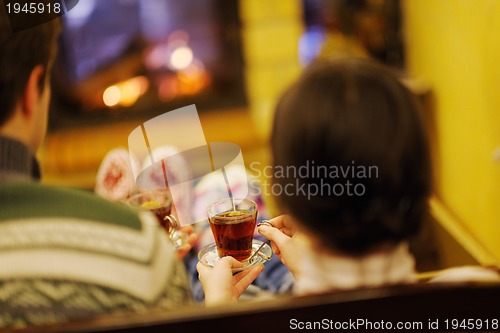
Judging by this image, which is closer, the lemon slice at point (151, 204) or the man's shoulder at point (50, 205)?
the man's shoulder at point (50, 205)

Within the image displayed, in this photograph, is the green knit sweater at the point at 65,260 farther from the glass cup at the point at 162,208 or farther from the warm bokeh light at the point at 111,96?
the warm bokeh light at the point at 111,96

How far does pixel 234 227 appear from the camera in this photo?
933mm

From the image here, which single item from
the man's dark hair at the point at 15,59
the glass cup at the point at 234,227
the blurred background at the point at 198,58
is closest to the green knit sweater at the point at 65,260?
the man's dark hair at the point at 15,59

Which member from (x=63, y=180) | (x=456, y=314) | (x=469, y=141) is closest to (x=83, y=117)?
(x=63, y=180)

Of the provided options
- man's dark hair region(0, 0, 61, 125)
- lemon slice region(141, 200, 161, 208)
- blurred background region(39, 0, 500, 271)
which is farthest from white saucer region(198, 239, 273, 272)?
blurred background region(39, 0, 500, 271)

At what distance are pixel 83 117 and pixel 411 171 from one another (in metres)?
2.53

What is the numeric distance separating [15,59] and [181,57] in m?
2.19

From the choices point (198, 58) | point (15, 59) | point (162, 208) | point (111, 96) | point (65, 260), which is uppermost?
point (15, 59)

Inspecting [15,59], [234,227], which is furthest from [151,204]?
[15,59]

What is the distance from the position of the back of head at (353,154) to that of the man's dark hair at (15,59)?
365 mm

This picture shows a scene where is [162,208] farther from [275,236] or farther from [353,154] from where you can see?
[353,154]

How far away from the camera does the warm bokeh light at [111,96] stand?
2914mm

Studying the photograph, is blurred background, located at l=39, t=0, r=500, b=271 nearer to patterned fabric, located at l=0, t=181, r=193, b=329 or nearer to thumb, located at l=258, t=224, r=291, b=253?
thumb, located at l=258, t=224, r=291, b=253

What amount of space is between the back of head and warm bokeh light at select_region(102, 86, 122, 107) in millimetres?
2342
